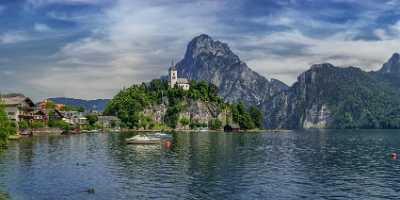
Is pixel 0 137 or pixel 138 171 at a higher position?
pixel 0 137

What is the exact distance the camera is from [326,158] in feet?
334

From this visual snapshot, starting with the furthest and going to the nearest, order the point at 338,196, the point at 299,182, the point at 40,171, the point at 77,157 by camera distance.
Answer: the point at 77,157, the point at 40,171, the point at 299,182, the point at 338,196

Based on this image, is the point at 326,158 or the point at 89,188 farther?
the point at 326,158

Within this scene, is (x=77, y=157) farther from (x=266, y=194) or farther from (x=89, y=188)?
(x=266, y=194)

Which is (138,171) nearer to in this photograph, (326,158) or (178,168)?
(178,168)

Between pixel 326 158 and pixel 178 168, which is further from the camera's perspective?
pixel 326 158

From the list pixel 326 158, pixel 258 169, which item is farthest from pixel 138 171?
pixel 326 158

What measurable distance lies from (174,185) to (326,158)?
51473mm

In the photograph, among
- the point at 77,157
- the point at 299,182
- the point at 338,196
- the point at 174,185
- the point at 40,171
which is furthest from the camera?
the point at 77,157

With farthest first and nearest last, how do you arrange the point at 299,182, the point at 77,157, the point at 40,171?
the point at 77,157 < the point at 40,171 < the point at 299,182

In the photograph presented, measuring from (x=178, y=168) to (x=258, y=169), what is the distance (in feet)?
46.7

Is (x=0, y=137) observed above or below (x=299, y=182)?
above

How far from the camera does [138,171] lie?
247 ft

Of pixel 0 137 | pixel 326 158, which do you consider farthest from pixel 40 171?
pixel 326 158
